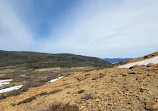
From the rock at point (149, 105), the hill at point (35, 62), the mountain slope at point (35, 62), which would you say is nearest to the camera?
the rock at point (149, 105)

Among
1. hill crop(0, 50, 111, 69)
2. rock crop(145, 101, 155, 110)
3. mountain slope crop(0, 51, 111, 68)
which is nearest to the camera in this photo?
rock crop(145, 101, 155, 110)

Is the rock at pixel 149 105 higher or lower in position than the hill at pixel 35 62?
lower

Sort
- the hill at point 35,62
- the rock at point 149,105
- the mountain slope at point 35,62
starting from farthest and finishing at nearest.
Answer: the mountain slope at point 35,62 < the hill at point 35,62 < the rock at point 149,105

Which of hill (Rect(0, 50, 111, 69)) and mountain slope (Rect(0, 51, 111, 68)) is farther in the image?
mountain slope (Rect(0, 51, 111, 68))

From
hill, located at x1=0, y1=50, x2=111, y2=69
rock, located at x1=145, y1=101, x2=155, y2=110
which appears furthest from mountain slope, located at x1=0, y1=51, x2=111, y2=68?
rock, located at x1=145, y1=101, x2=155, y2=110

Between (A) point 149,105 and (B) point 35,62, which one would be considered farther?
(B) point 35,62

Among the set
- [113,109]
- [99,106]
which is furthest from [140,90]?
[99,106]

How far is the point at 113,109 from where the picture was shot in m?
5.61

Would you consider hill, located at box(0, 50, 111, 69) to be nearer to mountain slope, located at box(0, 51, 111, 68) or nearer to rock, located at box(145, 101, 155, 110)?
mountain slope, located at box(0, 51, 111, 68)

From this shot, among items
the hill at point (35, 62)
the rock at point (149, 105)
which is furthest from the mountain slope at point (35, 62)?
the rock at point (149, 105)

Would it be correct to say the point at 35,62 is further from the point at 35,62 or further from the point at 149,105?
the point at 149,105

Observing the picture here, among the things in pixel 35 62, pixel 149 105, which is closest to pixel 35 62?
pixel 35 62

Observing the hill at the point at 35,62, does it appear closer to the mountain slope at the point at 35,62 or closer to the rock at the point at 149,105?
the mountain slope at the point at 35,62

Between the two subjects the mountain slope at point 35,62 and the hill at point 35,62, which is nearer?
the hill at point 35,62
